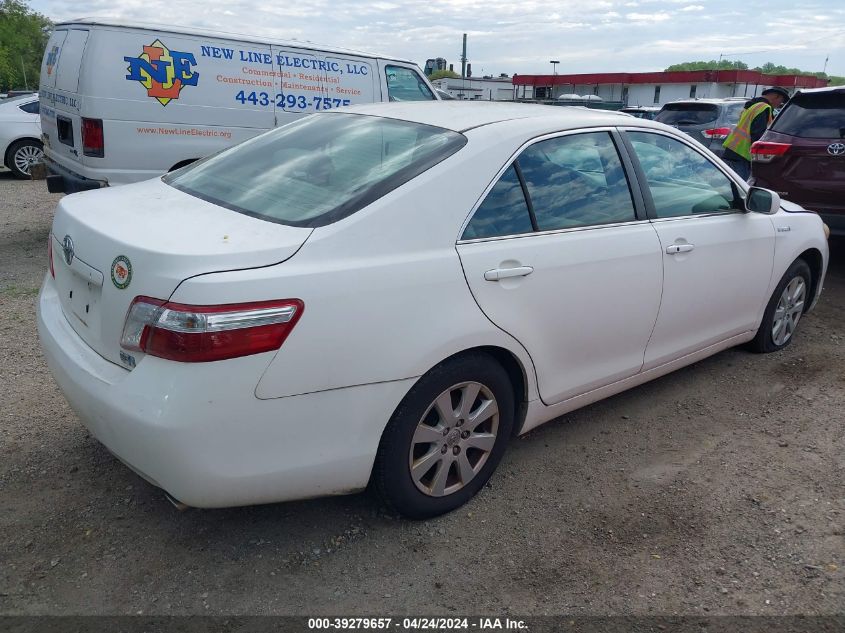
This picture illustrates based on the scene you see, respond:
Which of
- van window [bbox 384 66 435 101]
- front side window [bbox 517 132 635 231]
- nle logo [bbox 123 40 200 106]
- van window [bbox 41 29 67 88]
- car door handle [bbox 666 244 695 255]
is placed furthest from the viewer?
van window [bbox 384 66 435 101]

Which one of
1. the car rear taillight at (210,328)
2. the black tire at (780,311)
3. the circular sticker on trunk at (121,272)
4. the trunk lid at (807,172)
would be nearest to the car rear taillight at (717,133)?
the trunk lid at (807,172)

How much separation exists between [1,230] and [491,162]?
Result: 7.23 meters

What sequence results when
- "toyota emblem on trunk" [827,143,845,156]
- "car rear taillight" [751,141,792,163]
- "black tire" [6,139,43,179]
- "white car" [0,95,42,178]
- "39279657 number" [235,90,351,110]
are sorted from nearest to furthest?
"toyota emblem on trunk" [827,143,845,156] < "car rear taillight" [751,141,792,163] < "39279657 number" [235,90,351,110] < "white car" [0,95,42,178] < "black tire" [6,139,43,179]

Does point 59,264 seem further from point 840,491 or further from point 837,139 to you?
point 837,139

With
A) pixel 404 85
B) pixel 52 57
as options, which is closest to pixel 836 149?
pixel 404 85

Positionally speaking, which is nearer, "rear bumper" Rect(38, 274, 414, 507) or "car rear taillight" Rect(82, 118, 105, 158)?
"rear bumper" Rect(38, 274, 414, 507)

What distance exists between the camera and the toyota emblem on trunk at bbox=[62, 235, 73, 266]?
2670 millimetres

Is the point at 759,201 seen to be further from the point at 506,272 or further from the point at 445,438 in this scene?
the point at 445,438

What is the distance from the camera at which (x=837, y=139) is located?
6207mm

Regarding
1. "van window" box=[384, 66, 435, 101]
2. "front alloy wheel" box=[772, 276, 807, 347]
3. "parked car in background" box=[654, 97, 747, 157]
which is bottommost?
"front alloy wheel" box=[772, 276, 807, 347]

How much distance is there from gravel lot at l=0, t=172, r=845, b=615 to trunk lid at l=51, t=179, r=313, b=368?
2.62ft

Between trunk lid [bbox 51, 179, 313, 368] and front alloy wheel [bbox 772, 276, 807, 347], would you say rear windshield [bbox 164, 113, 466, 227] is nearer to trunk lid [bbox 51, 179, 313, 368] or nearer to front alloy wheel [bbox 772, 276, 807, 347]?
trunk lid [bbox 51, 179, 313, 368]

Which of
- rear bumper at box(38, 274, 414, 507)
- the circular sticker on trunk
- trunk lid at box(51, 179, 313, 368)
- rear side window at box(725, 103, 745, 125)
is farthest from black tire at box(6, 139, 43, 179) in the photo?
rear side window at box(725, 103, 745, 125)

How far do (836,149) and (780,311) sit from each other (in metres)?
2.44
